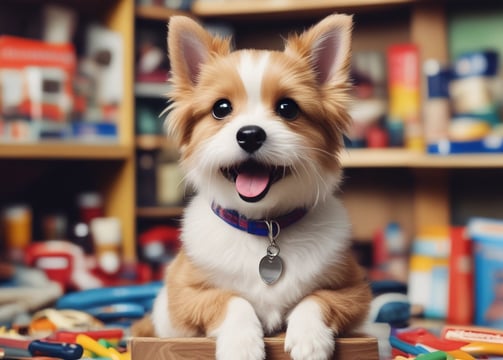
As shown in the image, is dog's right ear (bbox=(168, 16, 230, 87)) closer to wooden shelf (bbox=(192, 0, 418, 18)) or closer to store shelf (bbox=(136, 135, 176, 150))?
store shelf (bbox=(136, 135, 176, 150))

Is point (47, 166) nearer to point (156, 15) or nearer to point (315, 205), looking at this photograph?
point (156, 15)

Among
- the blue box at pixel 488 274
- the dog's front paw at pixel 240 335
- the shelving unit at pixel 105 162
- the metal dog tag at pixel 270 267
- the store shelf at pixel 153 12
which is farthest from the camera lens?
the store shelf at pixel 153 12

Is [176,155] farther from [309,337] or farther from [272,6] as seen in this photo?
[309,337]

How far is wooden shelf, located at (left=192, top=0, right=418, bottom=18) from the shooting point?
2396 millimetres

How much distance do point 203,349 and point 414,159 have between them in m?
1.36

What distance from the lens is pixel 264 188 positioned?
42.2 inches

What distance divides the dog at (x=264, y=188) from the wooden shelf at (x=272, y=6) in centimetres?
127

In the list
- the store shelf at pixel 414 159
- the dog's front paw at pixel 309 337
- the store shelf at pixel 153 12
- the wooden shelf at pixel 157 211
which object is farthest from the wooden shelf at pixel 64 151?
the dog's front paw at pixel 309 337

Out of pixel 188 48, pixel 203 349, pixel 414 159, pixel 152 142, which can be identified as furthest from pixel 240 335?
pixel 152 142

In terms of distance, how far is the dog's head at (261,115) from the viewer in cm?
107

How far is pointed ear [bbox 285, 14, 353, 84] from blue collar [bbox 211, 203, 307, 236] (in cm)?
26

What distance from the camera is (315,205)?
3.85ft

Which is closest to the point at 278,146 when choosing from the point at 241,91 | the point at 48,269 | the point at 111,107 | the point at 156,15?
the point at 241,91

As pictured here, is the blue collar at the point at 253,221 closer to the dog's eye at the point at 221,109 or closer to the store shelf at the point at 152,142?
the dog's eye at the point at 221,109
